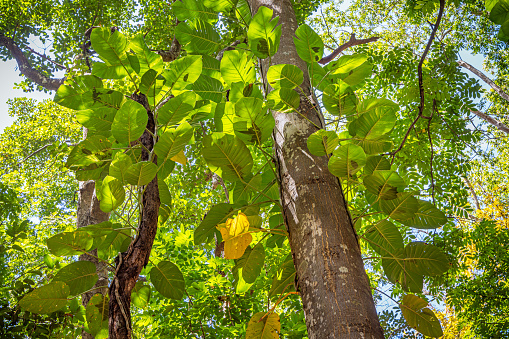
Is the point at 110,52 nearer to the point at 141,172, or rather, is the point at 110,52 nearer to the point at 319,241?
the point at 141,172

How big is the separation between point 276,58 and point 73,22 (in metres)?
7.01

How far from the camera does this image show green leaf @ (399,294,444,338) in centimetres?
79

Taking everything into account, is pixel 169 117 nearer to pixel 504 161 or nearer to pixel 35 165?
pixel 35 165

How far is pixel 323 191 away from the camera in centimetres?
72

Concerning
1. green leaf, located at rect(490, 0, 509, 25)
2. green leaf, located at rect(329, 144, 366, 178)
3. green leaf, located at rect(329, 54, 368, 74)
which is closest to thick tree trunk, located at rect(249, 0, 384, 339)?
green leaf, located at rect(329, 144, 366, 178)

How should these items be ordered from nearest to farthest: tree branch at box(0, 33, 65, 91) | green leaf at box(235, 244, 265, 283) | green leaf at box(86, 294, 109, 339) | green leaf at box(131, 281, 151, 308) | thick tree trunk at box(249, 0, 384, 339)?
thick tree trunk at box(249, 0, 384, 339), green leaf at box(235, 244, 265, 283), green leaf at box(86, 294, 109, 339), green leaf at box(131, 281, 151, 308), tree branch at box(0, 33, 65, 91)

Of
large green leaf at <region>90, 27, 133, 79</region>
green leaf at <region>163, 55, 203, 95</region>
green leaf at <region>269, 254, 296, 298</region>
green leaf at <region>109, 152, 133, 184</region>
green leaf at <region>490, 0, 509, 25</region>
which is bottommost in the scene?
green leaf at <region>269, 254, 296, 298</region>

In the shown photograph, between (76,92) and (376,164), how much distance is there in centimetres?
98

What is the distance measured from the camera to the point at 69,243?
0.95 m

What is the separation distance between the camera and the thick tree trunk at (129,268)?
0.84m

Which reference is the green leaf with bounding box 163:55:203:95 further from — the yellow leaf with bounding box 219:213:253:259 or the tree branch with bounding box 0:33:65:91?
the tree branch with bounding box 0:33:65:91

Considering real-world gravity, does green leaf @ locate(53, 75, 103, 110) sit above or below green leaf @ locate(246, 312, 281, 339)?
above

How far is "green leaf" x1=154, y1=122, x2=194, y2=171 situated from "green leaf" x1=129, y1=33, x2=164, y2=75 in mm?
338

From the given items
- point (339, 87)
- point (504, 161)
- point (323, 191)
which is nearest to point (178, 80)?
point (339, 87)
